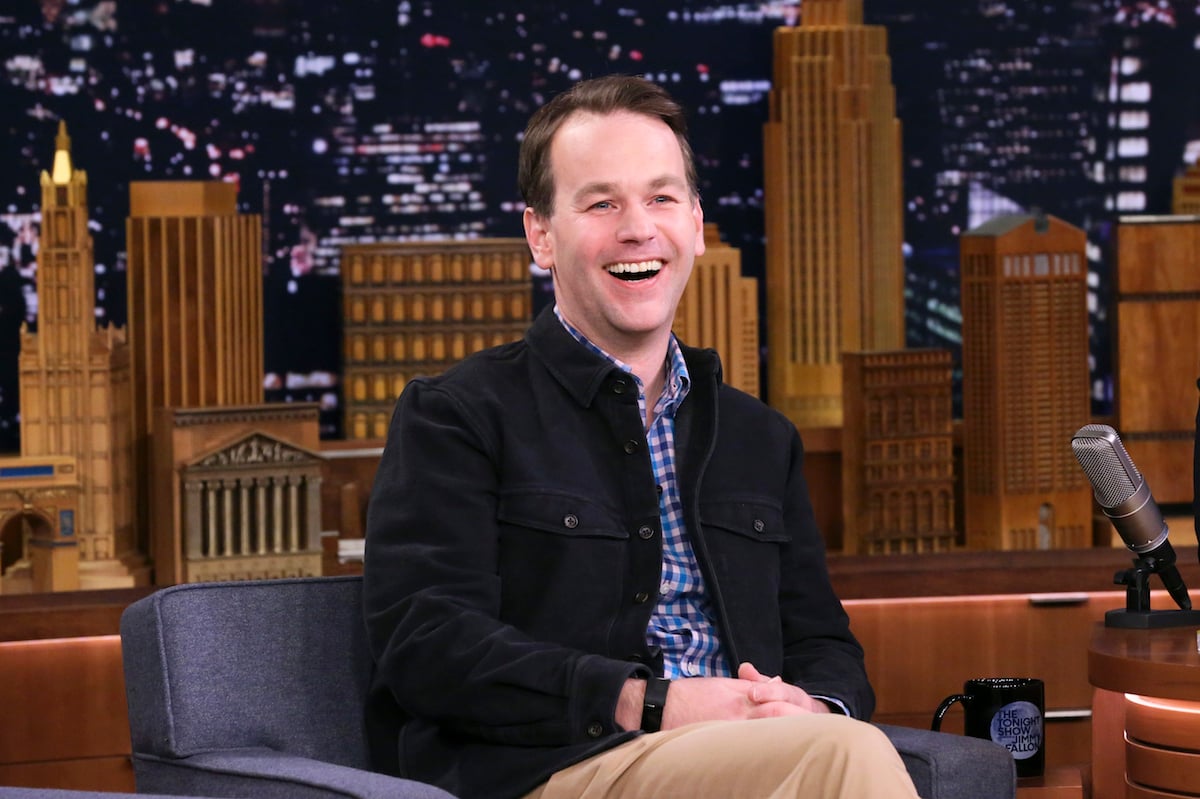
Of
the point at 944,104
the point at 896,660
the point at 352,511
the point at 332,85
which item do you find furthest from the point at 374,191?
the point at 896,660

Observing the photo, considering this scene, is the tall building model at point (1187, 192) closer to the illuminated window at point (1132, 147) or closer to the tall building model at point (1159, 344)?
the tall building model at point (1159, 344)

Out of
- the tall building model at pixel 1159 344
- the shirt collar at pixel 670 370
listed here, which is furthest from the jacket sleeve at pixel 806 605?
the tall building model at pixel 1159 344

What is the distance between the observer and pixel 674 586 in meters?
2.22

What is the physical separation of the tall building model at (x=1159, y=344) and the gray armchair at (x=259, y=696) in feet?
11.1

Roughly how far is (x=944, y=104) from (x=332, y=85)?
1992mm

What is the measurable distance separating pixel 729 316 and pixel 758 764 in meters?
3.85

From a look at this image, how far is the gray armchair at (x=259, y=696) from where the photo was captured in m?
2.18

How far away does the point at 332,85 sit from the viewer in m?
5.27

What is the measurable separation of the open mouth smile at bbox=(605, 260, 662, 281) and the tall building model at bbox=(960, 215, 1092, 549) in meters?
3.42

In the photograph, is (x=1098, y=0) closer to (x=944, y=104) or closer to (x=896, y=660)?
(x=944, y=104)

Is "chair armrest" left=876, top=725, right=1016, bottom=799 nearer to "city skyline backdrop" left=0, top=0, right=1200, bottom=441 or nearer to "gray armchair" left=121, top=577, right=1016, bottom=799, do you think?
"gray armchair" left=121, top=577, right=1016, bottom=799

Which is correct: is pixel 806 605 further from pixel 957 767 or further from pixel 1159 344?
pixel 1159 344

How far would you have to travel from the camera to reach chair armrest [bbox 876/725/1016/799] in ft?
7.19

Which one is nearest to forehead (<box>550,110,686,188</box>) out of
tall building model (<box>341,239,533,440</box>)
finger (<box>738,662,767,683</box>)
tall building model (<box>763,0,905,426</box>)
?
finger (<box>738,662,767,683</box>)
